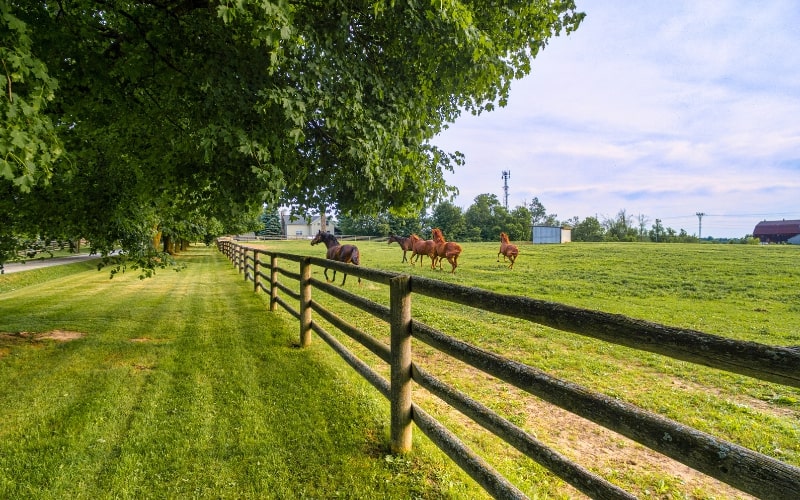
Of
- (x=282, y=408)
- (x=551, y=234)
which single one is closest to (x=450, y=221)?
(x=551, y=234)

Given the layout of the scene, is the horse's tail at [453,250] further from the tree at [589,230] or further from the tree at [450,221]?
the tree at [589,230]

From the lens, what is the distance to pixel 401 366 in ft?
11.7

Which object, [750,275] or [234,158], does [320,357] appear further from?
[750,275]

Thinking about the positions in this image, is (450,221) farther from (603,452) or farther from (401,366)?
(401,366)

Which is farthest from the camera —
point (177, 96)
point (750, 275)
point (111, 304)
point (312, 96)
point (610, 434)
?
point (750, 275)

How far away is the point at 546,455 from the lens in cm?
229

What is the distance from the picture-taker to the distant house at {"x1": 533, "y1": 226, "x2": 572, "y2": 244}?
4903 centimetres

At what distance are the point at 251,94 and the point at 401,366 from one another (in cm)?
343

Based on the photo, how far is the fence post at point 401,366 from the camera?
3566 mm

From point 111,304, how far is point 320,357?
8439 mm

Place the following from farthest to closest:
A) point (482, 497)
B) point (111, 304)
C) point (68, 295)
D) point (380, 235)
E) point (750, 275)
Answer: point (380, 235), point (750, 275), point (68, 295), point (111, 304), point (482, 497)

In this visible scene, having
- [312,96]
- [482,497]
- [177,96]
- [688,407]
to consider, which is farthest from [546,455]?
[177,96]

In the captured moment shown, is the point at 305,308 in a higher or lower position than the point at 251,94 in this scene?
lower

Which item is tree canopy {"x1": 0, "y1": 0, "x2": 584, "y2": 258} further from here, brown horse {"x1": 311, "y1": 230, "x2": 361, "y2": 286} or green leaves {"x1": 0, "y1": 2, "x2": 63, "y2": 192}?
brown horse {"x1": 311, "y1": 230, "x2": 361, "y2": 286}
